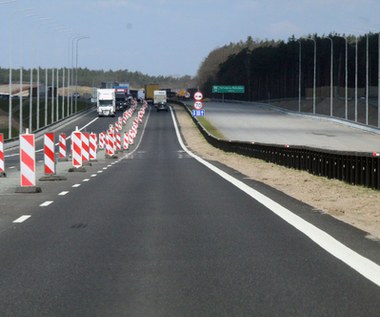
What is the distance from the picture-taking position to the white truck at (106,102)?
357 ft

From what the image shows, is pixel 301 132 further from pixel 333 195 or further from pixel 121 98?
pixel 333 195

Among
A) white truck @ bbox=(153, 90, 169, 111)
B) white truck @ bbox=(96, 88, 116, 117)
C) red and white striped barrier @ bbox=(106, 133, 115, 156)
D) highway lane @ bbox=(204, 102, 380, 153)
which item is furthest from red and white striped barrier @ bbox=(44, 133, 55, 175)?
white truck @ bbox=(153, 90, 169, 111)

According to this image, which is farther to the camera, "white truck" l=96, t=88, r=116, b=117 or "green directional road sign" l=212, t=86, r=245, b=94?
"green directional road sign" l=212, t=86, r=245, b=94

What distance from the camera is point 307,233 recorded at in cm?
1202

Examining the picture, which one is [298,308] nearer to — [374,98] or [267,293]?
[267,293]

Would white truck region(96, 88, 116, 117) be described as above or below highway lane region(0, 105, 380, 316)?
above

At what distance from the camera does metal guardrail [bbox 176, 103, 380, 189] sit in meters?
21.0

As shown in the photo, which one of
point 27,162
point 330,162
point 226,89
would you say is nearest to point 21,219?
point 27,162

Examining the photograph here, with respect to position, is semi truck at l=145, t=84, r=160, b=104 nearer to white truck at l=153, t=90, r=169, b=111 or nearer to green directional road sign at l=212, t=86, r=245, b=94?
white truck at l=153, t=90, r=169, b=111

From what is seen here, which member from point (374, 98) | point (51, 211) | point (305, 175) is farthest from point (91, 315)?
point (374, 98)

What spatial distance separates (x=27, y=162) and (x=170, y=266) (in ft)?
35.8

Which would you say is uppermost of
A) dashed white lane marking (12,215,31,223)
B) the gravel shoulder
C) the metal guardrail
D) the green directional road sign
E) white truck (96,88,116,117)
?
the green directional road sign

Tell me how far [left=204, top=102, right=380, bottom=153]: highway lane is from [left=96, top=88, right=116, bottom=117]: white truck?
12023mm

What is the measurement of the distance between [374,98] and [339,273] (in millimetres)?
138261
